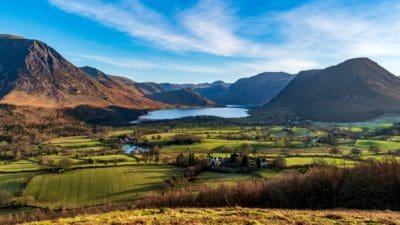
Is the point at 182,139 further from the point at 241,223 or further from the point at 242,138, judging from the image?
the point at 241,223

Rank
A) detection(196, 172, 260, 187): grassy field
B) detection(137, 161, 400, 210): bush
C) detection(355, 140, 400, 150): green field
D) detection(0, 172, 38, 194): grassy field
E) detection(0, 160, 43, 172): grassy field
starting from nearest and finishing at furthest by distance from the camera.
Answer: detection(137, 161, 400, 210): bush → detection(0, 172, 38, 194): grassy field → detection(196, 172, 260, 187): grassy field → detection(0, 160, 43, 172): grassy field → detection(355, 140, 400, 150): green field

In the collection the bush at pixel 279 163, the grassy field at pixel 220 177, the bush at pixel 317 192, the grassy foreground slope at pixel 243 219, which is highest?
the grassy foreground slope at pixel 243 219

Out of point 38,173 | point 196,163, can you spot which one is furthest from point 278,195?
point 38,173

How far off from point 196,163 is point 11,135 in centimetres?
13873

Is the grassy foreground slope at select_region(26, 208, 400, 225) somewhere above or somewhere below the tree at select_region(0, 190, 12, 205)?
above

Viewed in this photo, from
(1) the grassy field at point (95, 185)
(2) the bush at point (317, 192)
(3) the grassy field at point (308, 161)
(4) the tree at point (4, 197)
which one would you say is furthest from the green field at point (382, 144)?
(4) the tree at point (4, 197)

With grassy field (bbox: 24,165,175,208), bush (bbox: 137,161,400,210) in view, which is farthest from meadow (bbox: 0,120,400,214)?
bush (bbox: 137,161,400,210)

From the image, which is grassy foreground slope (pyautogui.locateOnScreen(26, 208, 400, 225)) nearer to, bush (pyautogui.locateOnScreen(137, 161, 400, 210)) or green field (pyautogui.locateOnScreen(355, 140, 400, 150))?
bush (pyautogui.locateOnScreen(137, 161, 400, 210))

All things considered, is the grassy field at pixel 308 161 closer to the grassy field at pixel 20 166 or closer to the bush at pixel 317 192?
the bush at pixel 317 192

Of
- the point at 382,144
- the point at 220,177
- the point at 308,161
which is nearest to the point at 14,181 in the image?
the point at 220,177

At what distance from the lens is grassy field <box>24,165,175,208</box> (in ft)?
231

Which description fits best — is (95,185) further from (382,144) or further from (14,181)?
(382,144)

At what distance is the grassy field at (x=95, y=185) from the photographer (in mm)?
70556

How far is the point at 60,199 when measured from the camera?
71.1 m
